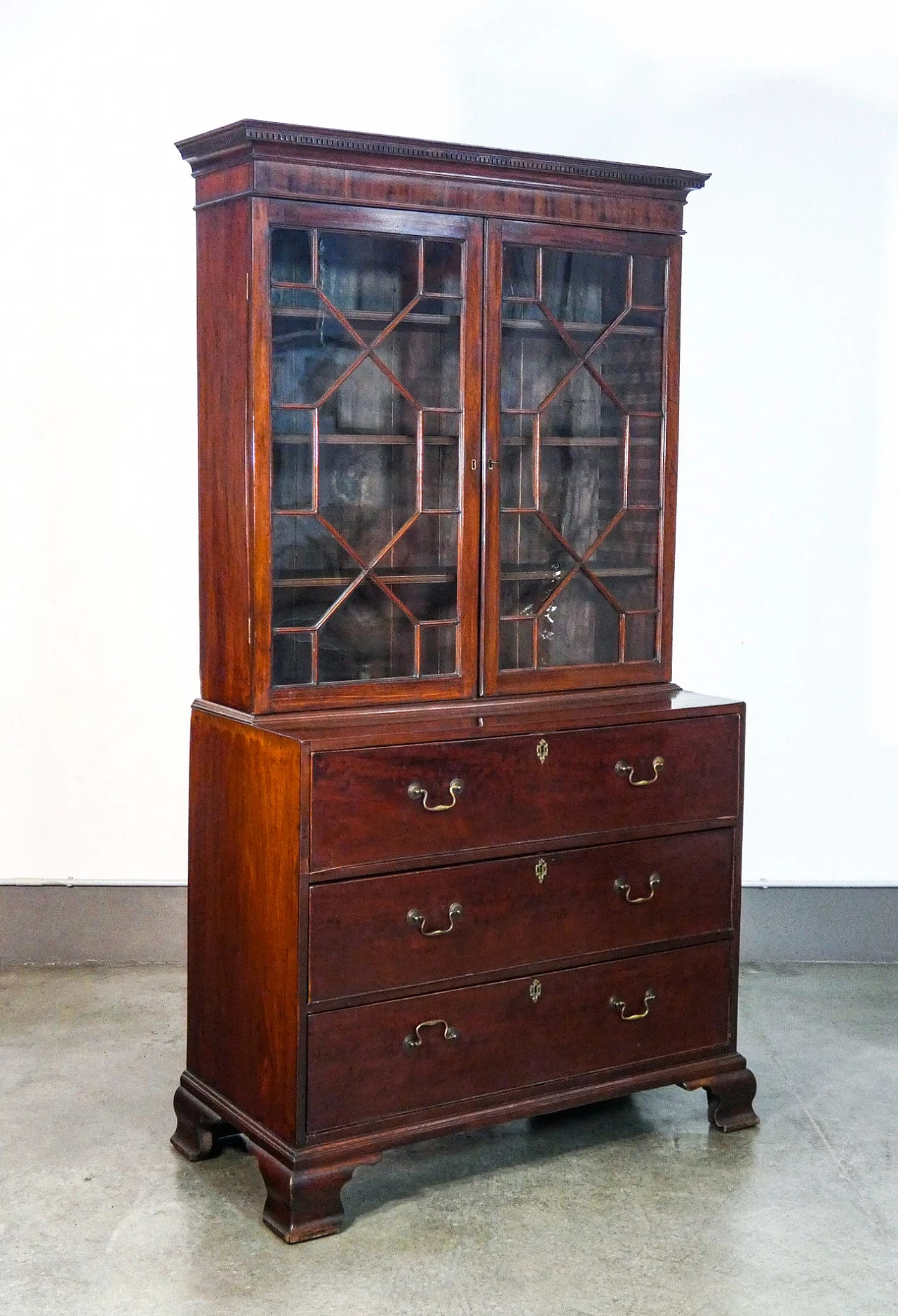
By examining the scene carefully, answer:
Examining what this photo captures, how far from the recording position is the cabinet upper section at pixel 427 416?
2646mm

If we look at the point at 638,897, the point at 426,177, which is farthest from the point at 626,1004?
the point at 426,177

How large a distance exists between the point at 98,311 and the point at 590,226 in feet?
4.82

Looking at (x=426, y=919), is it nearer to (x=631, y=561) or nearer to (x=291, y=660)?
(x=291, y=660)

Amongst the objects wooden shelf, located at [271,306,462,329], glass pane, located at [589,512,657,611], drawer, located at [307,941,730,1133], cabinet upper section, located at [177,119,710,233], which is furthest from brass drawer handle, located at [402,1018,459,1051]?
cabinet upper section, located at [177,119,710,233]

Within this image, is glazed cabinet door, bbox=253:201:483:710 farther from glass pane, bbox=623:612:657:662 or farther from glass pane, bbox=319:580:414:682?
glass pane, bbox=623:612:657:662

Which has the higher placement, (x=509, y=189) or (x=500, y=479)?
(x=509, y=189)

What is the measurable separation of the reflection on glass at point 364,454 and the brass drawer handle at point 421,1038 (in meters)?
0.63

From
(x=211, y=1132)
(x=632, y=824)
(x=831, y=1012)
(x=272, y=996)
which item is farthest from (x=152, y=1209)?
(x=831, y=1012)

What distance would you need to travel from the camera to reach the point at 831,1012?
3.75 metres

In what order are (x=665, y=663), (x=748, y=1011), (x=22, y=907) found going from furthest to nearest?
(x=22, y=907) < (x=748, y=1011) < (x=665, y=663)

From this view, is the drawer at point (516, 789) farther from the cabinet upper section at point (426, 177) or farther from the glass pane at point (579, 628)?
the cabinet upper section at point (426, 177)

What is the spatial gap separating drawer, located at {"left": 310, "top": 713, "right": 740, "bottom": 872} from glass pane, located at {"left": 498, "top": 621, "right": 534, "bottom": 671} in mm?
208

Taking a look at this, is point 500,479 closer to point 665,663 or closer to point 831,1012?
point 665,663

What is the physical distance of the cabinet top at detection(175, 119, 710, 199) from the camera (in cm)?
256
